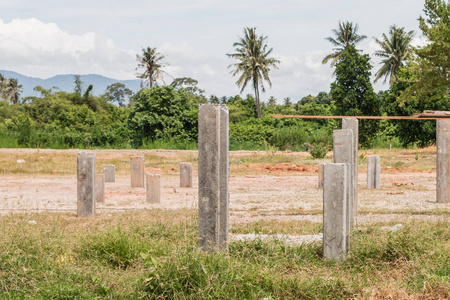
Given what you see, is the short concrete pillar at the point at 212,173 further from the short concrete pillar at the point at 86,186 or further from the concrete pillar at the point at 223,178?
the short concrete pillar at the point at 86,186

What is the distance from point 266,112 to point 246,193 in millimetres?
43253

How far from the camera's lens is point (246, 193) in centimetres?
1384

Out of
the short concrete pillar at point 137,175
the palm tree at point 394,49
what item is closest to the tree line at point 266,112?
the palm tree at point 394,49

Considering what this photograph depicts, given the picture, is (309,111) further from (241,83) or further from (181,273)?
(181,273)

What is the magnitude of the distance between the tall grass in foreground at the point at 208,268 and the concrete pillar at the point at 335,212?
0.51 feet

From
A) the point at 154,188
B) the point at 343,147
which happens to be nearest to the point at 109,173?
the point at 154,188

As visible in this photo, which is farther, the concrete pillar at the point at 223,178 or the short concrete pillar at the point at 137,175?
the short concrete pillar at the point at 137,175

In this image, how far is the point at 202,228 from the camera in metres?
5.18

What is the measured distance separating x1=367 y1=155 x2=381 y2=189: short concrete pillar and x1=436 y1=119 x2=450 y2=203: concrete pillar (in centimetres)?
335

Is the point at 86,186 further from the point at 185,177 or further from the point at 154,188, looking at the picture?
the point at 185,177

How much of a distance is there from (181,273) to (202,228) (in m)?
0.96

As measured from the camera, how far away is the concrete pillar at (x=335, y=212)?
5480 millimetres

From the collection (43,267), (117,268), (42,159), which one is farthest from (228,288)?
(42,159)

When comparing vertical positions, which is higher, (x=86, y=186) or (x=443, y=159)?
(x=443, y=159)
